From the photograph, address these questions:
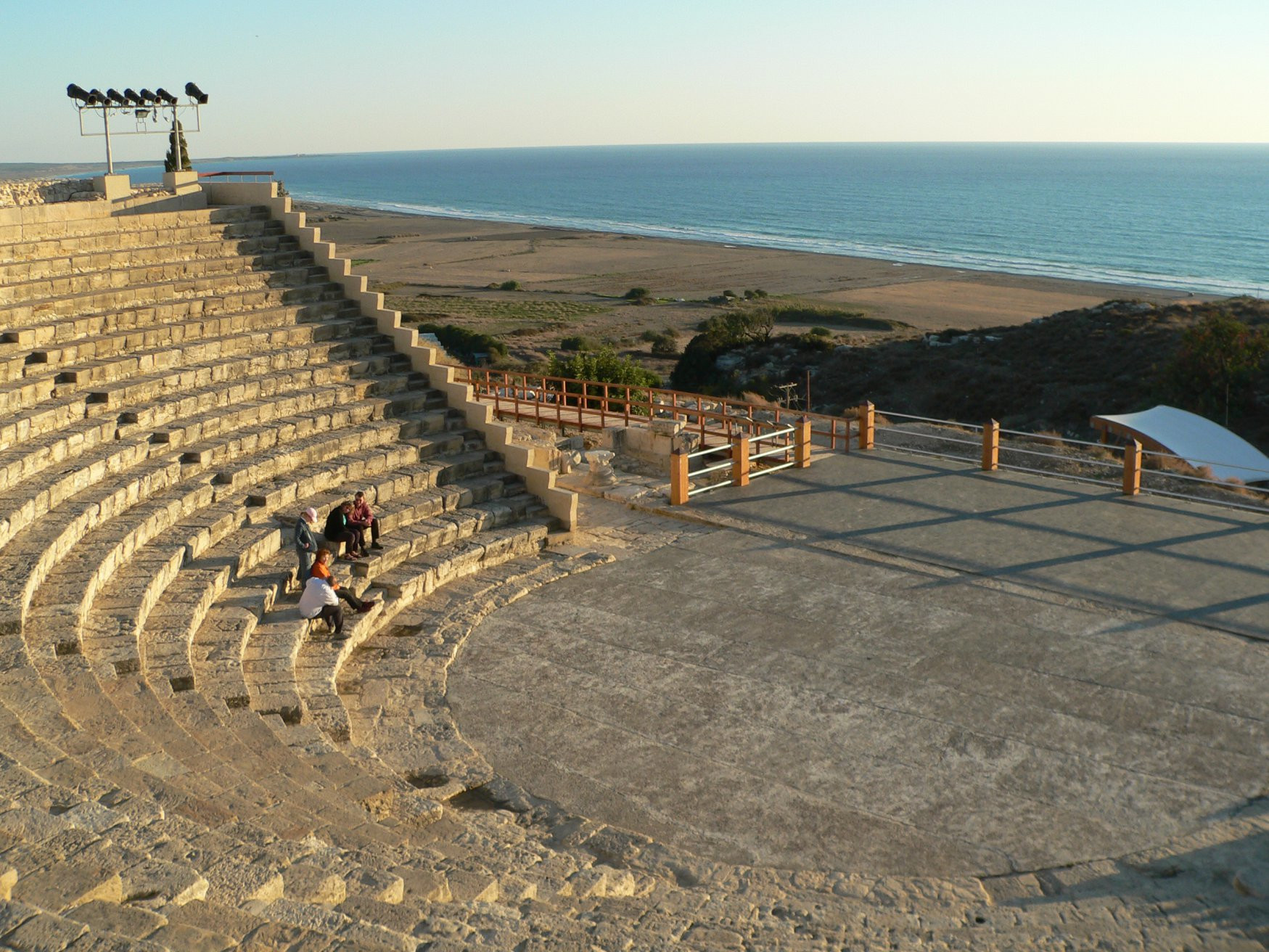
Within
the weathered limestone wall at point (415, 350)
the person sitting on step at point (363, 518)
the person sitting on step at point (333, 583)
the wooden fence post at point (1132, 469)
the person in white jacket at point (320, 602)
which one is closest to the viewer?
the person in white jacket at point (320, 602)

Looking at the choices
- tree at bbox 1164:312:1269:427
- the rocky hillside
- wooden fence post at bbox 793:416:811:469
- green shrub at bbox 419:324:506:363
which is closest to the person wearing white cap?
wooden fence post at bbox 793:416:811:469

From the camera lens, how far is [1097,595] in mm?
13492

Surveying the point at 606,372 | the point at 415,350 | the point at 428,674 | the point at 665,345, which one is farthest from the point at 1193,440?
the point at 665,345

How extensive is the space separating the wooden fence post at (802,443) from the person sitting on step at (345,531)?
819 cm

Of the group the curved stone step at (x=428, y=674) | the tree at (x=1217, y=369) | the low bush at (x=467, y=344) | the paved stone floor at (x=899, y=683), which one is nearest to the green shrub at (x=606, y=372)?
the paved stone floor at (x=899, y=683)

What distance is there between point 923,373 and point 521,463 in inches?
1297

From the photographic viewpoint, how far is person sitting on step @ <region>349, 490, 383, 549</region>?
1357 centimetres

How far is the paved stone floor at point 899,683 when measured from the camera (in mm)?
9031

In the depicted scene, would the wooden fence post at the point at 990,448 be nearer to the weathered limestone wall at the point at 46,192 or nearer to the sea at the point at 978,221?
the weathered limestone wall at the point at 46,192

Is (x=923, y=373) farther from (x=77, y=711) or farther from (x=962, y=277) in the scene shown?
(x=77, y=711)

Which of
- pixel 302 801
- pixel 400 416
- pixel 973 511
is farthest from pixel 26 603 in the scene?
pixel 973 511

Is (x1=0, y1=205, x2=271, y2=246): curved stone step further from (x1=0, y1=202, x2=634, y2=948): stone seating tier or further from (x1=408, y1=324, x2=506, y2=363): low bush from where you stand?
(x1=408, y1=324, x2=506, y2=363): low bush

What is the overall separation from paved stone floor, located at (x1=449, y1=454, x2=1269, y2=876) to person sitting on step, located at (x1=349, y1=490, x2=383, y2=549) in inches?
76.2

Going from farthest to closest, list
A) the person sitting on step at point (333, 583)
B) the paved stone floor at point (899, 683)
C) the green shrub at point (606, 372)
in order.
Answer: the green shrub at point (606, 372) → the person sitting on step at point (333, 583) → the paved stone floor at point (899, 683)
